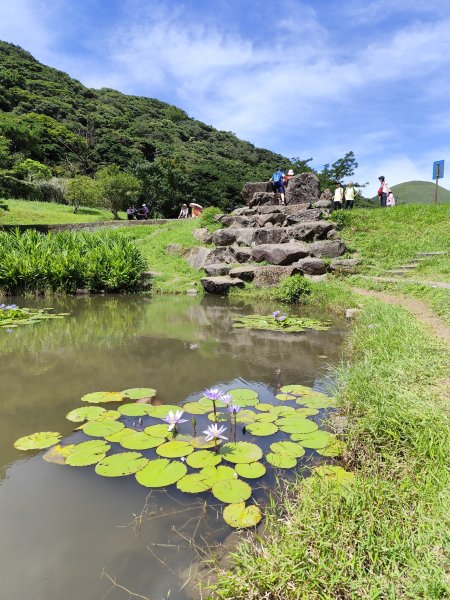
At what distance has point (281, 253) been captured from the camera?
474 inches

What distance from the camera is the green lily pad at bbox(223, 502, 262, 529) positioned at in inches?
84.9

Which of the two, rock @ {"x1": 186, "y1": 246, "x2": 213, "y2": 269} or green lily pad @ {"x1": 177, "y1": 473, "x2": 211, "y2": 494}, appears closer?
green lily pad @ {"x1": 177, "y1": 473, "x2": 211, "y2": 494}

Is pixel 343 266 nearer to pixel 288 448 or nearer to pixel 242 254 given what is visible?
pixel 242 254

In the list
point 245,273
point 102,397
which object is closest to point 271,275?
point 245,273

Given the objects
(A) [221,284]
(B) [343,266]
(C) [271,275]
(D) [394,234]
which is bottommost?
(A) [221,284]

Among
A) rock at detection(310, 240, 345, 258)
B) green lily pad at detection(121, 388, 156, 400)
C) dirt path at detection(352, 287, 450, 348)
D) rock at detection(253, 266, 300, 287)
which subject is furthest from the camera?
rock at detection(310, 240, 345, 258)

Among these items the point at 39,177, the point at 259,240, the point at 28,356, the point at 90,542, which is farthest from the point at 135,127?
the point at 90,542

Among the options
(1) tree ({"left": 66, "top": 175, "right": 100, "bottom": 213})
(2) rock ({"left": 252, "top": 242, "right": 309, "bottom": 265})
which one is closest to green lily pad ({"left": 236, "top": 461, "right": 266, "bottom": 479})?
(2) rock ({"left": 252, "top": 242, "right": 309, "bottom": 265})

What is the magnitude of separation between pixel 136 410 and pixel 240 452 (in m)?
1.17

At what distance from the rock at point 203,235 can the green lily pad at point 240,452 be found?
13.1m

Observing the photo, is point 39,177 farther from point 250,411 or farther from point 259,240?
point 250,411

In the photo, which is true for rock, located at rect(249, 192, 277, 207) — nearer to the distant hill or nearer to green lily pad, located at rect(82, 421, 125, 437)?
green lily pad, located at rect(82, 421, 125, 437)

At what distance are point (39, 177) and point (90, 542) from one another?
34.1 m

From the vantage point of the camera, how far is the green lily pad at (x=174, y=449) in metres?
2.84
